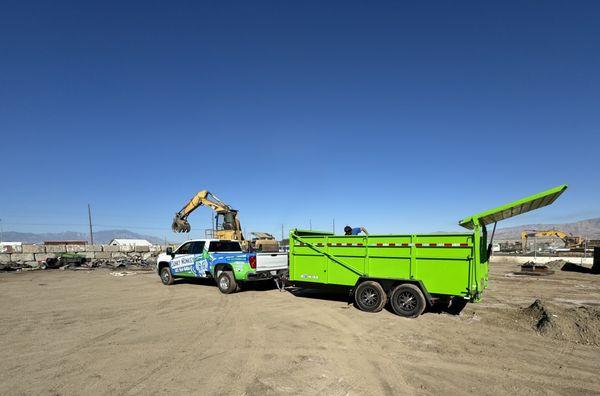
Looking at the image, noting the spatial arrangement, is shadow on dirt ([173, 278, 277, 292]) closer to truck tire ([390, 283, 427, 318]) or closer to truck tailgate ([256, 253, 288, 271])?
truck tailgate ([256, 253, 288, 271])

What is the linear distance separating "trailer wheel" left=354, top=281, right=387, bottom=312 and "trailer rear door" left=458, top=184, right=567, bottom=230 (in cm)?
258

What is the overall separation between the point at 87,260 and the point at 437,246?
28.6 metres

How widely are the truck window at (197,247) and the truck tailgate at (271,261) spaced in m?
2.65

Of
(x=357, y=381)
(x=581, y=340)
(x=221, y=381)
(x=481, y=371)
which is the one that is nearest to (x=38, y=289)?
(x=221, y=381)

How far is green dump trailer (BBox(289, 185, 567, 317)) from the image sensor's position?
325 inches

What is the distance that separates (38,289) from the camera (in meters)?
14.6

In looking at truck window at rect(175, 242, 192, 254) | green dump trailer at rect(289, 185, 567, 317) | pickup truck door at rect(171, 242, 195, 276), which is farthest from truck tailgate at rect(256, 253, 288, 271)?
truck window at rect(175, 242, 192, 254)

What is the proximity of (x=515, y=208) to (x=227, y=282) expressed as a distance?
878 cm

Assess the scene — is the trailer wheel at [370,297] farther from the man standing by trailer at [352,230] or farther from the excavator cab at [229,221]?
the excavator cab at [229,221]

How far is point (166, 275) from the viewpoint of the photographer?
1521 centimetres

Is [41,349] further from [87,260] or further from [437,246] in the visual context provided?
[87,260]

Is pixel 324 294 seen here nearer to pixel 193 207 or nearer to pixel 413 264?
pixel 413 264

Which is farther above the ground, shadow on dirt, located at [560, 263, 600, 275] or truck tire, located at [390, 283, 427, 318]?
truck tire, located at [390, 283, 427, 318]

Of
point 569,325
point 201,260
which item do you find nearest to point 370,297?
point 569,325
